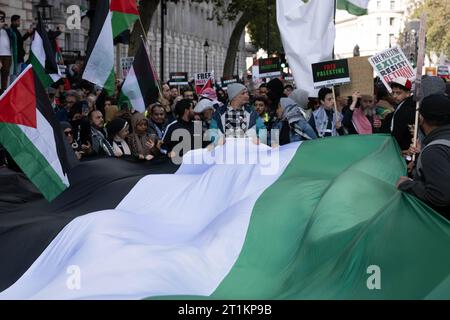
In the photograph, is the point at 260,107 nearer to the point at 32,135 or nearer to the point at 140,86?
the point at 140,86

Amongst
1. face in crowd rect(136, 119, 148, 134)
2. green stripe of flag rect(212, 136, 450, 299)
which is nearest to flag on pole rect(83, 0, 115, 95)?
face in crowd rect(136, 119, 148, 134)

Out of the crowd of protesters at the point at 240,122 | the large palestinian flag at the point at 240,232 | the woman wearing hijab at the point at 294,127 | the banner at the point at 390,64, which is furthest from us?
the banner at the point at 390,64

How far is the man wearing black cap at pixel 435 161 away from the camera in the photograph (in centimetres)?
607

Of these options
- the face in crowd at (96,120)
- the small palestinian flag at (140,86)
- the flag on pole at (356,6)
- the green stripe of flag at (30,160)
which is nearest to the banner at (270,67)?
the flag on pole at (356,6)

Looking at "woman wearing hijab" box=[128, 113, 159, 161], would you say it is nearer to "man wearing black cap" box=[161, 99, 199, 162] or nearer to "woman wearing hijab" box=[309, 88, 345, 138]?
"man wearing black cap" box=[161, 99, 199, 162]

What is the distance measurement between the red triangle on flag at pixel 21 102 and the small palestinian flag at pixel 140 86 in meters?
5.75

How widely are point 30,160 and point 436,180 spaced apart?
11.5 feet

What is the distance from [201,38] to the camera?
89.4 m

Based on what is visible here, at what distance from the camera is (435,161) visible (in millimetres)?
6121

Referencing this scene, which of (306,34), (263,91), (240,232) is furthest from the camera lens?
(263,91)

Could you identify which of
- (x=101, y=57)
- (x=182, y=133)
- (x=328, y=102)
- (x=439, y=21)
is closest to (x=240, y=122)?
(x=182, y=133)

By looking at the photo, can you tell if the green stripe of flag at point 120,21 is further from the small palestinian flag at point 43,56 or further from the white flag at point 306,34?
the small palestinian flag at point 43,56

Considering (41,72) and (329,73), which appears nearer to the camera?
(329,73)
